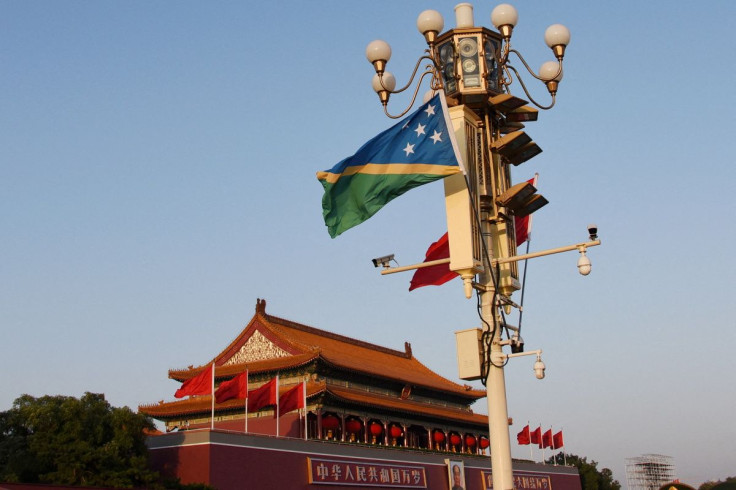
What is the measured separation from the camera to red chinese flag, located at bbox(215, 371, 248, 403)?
88.5ft

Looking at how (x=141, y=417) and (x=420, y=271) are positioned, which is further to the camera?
(x=141, y=417)

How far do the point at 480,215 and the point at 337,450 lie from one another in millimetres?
19331

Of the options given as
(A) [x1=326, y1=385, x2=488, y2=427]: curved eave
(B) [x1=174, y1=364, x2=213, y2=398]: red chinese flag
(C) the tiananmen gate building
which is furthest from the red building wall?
(A) [x1=326, y1=385, x2=488, y2=427]: curved eave

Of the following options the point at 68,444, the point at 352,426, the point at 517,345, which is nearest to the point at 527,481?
the point at 352,426

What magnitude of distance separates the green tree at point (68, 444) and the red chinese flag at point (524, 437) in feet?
73.3

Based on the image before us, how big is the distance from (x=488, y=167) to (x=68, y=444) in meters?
14.8

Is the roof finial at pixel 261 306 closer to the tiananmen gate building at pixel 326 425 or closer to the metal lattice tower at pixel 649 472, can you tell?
the tiananmen gate building at pixel 326 425

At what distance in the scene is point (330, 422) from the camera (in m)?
31.9

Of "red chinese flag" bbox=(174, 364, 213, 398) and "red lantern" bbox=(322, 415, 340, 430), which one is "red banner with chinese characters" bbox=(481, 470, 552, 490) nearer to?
"red lantern" bbox=(322, 415, 340, 430)

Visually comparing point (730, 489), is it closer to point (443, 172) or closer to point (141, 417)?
point (443, 172)

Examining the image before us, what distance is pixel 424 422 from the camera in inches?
1486

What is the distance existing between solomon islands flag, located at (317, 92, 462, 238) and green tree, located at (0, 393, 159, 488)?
12.9 metres

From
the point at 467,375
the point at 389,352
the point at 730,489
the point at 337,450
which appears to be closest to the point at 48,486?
the point at 337,450

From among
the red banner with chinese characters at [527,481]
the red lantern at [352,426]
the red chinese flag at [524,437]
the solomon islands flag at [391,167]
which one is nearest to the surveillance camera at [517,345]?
the solomon islands flag at [391,167]
